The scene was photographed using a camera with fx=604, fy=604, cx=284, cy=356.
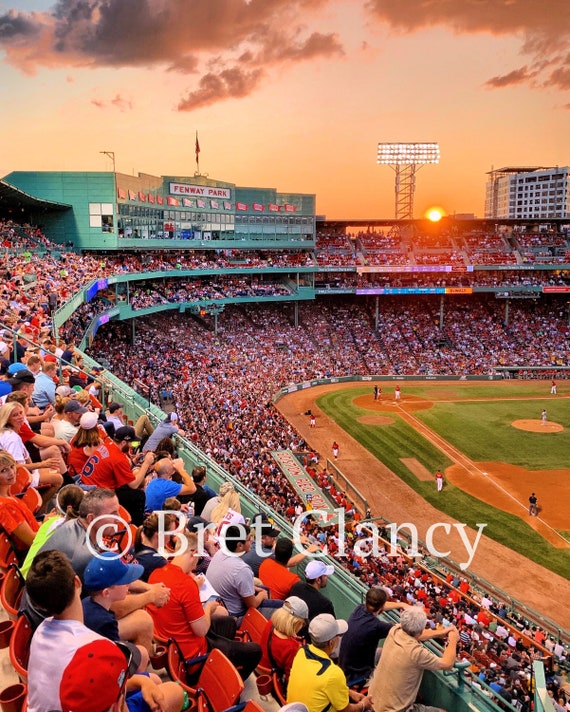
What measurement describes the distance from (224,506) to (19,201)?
35.1 meters

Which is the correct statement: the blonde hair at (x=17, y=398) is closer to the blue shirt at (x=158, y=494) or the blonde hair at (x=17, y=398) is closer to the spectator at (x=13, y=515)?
the blue shirt at (x=158, y=494)

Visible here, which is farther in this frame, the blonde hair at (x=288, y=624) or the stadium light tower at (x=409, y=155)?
the stadium light tower at (x=409, y=155)

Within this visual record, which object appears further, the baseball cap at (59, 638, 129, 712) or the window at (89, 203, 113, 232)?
Answer: the window at (89, 203, 113, 232)

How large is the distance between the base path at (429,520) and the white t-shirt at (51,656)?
16781 millimetres

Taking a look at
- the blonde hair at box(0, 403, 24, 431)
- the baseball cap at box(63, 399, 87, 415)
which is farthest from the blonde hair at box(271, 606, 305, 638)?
the baseball cap at box(63, 399, 87, 415)

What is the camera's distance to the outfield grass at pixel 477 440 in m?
22.4

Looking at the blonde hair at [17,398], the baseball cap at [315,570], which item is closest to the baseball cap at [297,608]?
the baseball cap at [315,570]

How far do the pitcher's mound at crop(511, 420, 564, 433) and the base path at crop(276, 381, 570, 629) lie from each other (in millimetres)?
10447

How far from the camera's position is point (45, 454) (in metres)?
7.21

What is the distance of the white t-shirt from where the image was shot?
3.35 m

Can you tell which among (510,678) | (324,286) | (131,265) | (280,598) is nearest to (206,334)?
(131,265)

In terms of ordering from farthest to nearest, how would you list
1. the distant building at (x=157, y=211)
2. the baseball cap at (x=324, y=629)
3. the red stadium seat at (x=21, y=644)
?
the distant building at (x=157, y=211) → the baseball cap at (x=324, y=629) → the red stadium seat at (x=21, y=644)

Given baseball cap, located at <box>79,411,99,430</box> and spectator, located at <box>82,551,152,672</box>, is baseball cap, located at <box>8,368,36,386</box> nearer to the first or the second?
baseball cap, located at <box>79,411,99,430</box>

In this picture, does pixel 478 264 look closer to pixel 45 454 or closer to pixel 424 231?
pixel 424 231
